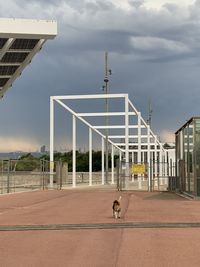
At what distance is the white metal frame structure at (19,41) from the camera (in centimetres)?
4316

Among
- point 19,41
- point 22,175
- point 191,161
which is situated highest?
point 19,41

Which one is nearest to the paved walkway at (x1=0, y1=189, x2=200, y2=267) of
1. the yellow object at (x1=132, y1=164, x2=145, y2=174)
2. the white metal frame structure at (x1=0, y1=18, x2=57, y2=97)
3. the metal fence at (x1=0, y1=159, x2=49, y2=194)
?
the metal fence at (x1=0, y1=159, x2=49, y2=194)

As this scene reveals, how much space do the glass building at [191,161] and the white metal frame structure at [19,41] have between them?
14585 mm

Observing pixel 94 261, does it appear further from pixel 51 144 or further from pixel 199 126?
pixel 51 144

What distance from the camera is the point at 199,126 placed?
2616 centimetres

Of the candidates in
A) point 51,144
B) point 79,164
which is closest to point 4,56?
point 51,144

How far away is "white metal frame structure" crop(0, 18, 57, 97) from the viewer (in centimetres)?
4316

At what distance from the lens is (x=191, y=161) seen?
91.9 ft

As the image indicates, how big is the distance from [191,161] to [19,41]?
24290 millimetres

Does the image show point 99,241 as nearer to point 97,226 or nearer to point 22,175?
point 97,226

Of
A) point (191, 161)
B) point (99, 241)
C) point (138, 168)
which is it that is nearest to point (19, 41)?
point (138, 168)

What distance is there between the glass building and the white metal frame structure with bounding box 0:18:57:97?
47.8 feet

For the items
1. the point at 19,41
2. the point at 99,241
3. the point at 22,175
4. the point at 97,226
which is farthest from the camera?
the point at 22,175

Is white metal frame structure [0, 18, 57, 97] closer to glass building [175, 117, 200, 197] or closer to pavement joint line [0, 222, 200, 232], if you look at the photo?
glass building [175, 117, 200, 197]
